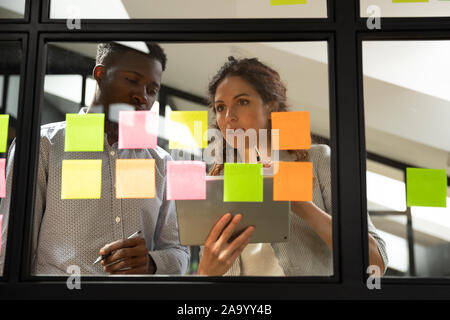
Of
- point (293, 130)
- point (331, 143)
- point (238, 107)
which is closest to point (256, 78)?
point (238, 107)

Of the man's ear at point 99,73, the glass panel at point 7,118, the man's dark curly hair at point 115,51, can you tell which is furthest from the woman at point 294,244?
the glass panel at point 7,118

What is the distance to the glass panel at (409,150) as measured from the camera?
1.59 m

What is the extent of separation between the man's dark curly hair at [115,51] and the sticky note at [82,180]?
0.35 metres

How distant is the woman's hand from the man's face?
463mm

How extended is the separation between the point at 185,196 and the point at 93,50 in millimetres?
574

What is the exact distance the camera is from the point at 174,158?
1621 mm

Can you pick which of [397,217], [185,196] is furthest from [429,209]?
[185,196]

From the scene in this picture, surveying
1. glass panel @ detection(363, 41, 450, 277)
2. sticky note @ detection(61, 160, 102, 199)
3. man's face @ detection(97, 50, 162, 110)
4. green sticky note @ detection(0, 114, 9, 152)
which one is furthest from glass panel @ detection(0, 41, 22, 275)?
glass panel @ detection(363, 41, 450, 277)

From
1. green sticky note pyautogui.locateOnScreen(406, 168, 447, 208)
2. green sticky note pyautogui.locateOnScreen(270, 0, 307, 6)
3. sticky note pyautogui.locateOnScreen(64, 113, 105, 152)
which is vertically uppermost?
green sticky note pyautogui.locateOnScreen(270, 0, 307, 6)

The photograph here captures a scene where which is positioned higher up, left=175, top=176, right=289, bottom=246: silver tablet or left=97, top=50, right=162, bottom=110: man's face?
left=97, top=50, right=162, bottom=110: man's face

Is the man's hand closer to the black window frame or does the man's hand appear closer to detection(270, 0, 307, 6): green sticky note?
the black window frame

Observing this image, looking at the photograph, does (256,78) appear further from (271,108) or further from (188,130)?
(188,130)

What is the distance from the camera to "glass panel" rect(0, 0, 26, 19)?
5.36ft

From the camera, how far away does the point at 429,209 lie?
5.37 ft
